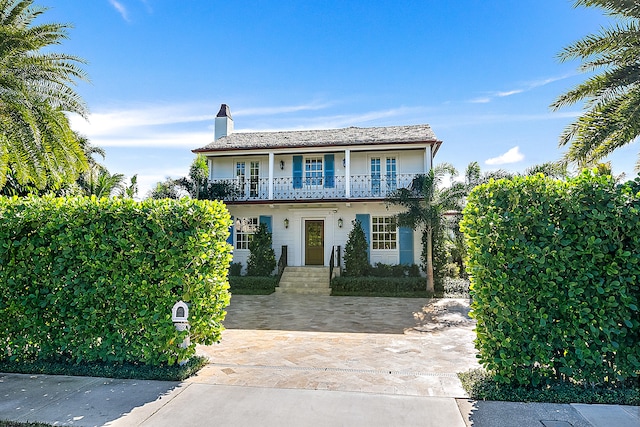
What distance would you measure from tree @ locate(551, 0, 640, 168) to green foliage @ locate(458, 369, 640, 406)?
6.14 m

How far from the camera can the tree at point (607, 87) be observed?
758 centimetres

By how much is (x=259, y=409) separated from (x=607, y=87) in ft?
31.6

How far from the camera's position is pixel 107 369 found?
464 cm

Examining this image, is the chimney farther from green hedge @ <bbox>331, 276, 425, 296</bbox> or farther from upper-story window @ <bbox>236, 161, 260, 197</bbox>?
green hedge @ <bbox>331, 276, 425, 296</bbox>

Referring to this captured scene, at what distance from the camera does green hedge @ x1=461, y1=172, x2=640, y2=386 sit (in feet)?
12.4

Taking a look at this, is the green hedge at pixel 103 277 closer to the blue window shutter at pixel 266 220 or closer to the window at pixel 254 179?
the blue window shutter at pixel 266 220

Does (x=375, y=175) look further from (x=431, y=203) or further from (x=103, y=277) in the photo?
(x=103, y=277)

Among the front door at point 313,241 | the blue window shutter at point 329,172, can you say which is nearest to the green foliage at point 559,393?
the front door at point 313,241

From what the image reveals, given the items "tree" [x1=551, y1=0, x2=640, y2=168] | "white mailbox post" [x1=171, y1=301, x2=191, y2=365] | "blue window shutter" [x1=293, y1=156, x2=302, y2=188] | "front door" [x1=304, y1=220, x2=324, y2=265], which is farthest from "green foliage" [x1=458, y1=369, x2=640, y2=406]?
"blue window shutter" [x1=293, y1=156, x2=302, y2=188]

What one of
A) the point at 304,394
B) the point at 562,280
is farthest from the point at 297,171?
the point at 562,280

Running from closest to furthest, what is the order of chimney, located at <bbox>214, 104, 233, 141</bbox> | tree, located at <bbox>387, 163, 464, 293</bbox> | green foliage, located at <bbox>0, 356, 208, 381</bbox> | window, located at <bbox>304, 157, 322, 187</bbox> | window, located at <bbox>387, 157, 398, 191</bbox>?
green foliage, located at <bbox>0, 356, 208, 381</bbox> < tree, located at <bbox>387, 163, 464, 293</bbox> < window, located at <bbox>387, 157, 398, 191</bbox> < window, located at <bbox>304, 157, 322, 187</bbox> < chimney, located at <bbox>214, 104, 233, 141</bbox>

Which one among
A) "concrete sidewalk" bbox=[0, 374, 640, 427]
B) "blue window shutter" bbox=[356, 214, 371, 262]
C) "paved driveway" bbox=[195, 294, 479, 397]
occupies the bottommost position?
"paved driveway" bbox=[195, 294, 479, 397]

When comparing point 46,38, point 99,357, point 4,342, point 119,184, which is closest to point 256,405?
point 99,357

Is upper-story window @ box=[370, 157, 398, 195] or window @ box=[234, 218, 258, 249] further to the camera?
window @ box=[234, 218, 258, 249]
